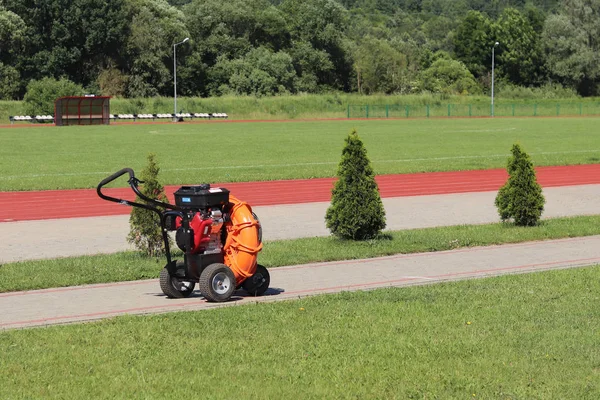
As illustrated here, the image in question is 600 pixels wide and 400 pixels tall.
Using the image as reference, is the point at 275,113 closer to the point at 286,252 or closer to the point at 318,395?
the point at 286,252

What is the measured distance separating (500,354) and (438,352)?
1.54ft

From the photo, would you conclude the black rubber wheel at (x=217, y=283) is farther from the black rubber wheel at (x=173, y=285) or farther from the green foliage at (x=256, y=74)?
the green foliage at (x=256, y=74)

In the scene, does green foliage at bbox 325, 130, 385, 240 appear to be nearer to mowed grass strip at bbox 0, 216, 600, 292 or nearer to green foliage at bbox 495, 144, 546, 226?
mowed grass strip at bbox 0, 216, 600, 292

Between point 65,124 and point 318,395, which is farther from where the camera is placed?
point 65,124

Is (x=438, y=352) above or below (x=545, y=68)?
below

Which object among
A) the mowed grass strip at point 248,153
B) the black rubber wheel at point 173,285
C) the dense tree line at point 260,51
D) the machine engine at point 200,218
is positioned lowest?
the black rubber wheel at point 173,285

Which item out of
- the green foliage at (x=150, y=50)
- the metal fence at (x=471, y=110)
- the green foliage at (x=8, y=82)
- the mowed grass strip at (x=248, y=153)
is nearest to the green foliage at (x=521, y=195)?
the mowed grass strip at (x=248, y=153)

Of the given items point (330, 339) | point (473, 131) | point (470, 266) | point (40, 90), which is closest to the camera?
point (330, 339)

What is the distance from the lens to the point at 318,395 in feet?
21.2

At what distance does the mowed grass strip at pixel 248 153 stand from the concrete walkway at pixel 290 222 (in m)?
7.29

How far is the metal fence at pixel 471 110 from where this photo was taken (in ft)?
298

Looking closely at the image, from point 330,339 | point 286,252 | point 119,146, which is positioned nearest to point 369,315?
point 330,339

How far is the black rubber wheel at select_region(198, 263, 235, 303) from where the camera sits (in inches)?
376

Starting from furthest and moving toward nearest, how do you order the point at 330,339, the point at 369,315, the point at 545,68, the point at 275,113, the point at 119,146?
the point at 545,68 < the point at 275,113 < the point at 119,146 < the point at 369,315 < the point at 330,339
